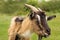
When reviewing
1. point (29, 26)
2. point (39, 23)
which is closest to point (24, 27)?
point (29, 26)

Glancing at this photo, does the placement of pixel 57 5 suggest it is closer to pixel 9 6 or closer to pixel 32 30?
pixel 9 6

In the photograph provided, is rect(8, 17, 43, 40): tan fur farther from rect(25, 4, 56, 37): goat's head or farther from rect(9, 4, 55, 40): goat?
rect(25, 4, 56, 37): goat's head

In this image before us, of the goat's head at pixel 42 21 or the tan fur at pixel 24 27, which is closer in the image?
the goat's head at pixel 42 21

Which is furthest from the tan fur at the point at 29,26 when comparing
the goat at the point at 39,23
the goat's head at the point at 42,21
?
the goat's head at the point at 42,21

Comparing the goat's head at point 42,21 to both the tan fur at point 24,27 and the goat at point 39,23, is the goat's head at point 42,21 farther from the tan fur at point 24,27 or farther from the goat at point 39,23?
the tan fur at point 24,27

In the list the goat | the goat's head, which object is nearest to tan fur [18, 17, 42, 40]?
the goat

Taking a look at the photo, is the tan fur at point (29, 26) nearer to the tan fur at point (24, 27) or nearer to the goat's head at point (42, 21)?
the tan fur at point (24, 27)

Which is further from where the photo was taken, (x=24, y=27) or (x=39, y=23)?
(x=24, y=27)

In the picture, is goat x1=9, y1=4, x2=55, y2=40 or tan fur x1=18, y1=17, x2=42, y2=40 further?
tan fur x1=18, y1=17, x2=42, y2=40

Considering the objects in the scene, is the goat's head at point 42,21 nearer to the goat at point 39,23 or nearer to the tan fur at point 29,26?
the goat at point 39,23

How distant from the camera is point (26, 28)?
24.2 ft

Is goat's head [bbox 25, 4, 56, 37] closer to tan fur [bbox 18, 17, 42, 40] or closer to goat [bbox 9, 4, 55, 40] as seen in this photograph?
goat [bbox 9, 4, 55, 40]

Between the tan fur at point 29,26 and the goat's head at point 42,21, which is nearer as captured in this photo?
the goat's head at point 42,21

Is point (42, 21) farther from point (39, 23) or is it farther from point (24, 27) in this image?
point (24, 27)
